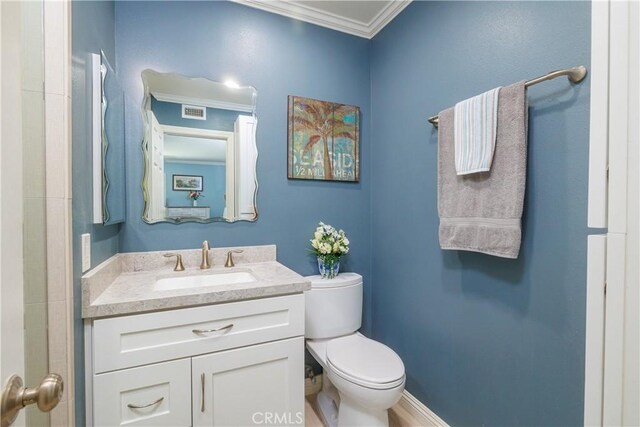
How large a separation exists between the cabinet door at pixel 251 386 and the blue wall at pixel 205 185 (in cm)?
84

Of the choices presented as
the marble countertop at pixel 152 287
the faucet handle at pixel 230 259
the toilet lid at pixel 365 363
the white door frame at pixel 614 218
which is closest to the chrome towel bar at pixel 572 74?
the white door frame at pixel 614 218

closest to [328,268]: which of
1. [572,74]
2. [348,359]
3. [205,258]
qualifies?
[348,359]

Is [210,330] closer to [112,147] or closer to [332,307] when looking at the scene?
[332,307]

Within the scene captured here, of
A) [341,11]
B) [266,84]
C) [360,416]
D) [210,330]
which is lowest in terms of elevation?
[360,416]

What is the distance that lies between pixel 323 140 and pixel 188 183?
0.91 meters

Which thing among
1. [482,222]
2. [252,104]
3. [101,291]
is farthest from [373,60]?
[101,291]

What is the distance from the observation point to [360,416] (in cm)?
137

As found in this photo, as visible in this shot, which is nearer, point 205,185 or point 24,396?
point 24,396

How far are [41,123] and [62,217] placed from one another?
0.93 ft

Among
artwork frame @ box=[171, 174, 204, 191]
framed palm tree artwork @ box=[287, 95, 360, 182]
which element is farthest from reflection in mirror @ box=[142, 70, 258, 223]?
framed palm tree artwork @ box=[287, 95, 360, 182]

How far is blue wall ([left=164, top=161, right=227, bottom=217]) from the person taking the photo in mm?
1614

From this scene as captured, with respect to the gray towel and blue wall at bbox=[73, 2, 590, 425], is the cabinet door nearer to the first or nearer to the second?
blue wall at bbox=[73, 2, 590, 425]

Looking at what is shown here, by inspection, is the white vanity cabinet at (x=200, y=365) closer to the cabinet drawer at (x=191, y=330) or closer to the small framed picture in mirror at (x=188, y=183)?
the cabinet drawer at (x=191, y=330)

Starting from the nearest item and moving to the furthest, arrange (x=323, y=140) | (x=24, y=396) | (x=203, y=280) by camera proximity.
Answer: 1. (x=24, y=396)
2. (x=203, y=280)
3. (x=323, y=140)
